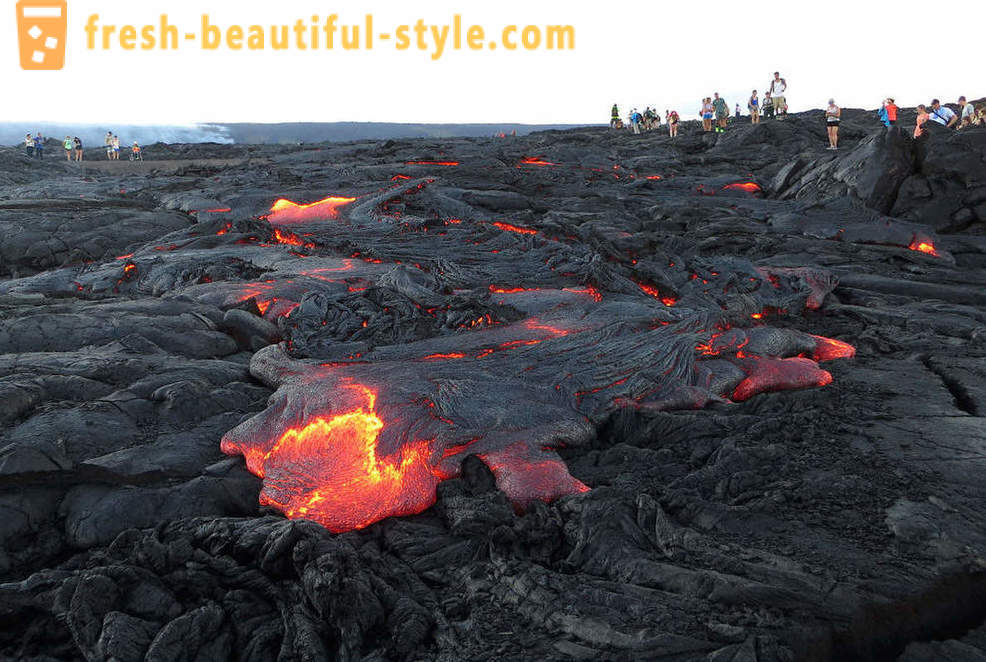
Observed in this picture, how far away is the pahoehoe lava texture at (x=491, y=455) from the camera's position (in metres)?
3.18

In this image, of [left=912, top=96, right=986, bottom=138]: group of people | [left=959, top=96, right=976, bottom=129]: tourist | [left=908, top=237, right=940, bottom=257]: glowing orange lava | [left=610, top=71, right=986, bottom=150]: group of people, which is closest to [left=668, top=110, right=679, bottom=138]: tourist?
[left=610, top=71, right=986, bottom=150]: group of people

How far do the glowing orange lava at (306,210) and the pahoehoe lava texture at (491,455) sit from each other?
9.09 ft

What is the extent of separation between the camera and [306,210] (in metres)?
13.7

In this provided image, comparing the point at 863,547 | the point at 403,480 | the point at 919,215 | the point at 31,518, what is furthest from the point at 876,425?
the point at 919,215

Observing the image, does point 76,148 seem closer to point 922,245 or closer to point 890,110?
point 890,110

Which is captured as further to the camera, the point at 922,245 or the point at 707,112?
the point at 707,112

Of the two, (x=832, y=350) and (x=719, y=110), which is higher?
(x=719, y=110)

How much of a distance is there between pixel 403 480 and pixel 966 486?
378 cm

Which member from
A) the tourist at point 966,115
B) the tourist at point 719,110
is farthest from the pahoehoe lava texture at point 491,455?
the tourist at point 719,110

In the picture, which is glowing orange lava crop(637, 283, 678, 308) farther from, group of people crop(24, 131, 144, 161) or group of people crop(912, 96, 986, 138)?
group of people crop(24, 131, 144, 161)

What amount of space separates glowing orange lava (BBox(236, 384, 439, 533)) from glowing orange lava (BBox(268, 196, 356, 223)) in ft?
29.5

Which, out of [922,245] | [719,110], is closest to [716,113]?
[719,110]

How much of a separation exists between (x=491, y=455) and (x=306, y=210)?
1050 centimetres

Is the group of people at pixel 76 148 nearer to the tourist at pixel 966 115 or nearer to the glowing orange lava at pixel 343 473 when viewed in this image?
the glowing orange lava at pixel 343 473
